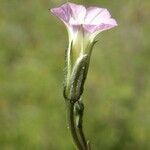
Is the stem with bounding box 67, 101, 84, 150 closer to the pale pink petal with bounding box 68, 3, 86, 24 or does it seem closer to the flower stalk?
the flower stalk

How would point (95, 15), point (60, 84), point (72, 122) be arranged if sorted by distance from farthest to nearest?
point (60, 84), point (95, 15), point (72, 122)

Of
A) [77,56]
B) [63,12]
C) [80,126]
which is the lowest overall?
[80,126]

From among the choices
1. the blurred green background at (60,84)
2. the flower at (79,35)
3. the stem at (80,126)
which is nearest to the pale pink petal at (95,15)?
the flower at (79,35)

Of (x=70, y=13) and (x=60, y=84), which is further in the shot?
(x=60, y=84)

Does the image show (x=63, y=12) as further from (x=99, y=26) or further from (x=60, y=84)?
(x=60, y=84)

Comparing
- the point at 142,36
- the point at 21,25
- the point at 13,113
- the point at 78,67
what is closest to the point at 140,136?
the point at 13,113

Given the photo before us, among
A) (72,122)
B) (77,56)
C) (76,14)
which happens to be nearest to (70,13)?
(76,14)

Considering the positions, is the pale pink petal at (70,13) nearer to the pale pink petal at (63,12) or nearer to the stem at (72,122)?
the pale pink petal at (63,12)
